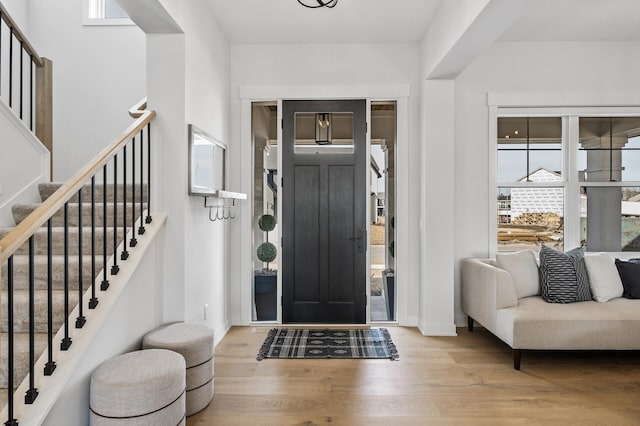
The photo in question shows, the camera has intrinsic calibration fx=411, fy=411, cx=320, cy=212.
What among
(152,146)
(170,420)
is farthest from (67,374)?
(152,146)

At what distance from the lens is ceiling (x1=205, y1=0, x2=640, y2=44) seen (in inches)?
133

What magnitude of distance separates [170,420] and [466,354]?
2.40m

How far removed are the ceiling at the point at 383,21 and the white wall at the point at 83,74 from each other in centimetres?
125

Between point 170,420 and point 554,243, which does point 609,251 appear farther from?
point 170,420

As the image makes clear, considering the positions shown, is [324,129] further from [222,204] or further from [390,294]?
[390,294]

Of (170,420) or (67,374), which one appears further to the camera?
(170,420)

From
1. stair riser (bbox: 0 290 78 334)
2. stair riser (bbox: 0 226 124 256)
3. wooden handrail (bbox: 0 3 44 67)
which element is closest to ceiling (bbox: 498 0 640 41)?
stair riser (bbox: 0 226 124 256)

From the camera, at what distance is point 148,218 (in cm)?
267

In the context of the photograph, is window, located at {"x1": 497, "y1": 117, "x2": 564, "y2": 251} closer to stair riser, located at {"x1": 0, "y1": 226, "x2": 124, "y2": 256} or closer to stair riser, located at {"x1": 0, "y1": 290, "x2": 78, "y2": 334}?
stair riser, located at {"x1": 0, "y1": 226, "x2": 124, "y2": 256}

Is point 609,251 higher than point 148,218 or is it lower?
lower

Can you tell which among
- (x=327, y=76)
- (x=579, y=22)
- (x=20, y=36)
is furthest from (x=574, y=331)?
(x=20, y=36)

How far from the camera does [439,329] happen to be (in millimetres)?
3900

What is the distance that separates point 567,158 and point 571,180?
0.74 feet

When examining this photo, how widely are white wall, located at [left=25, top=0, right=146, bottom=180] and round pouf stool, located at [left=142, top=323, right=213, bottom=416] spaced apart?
2678 millimetres
